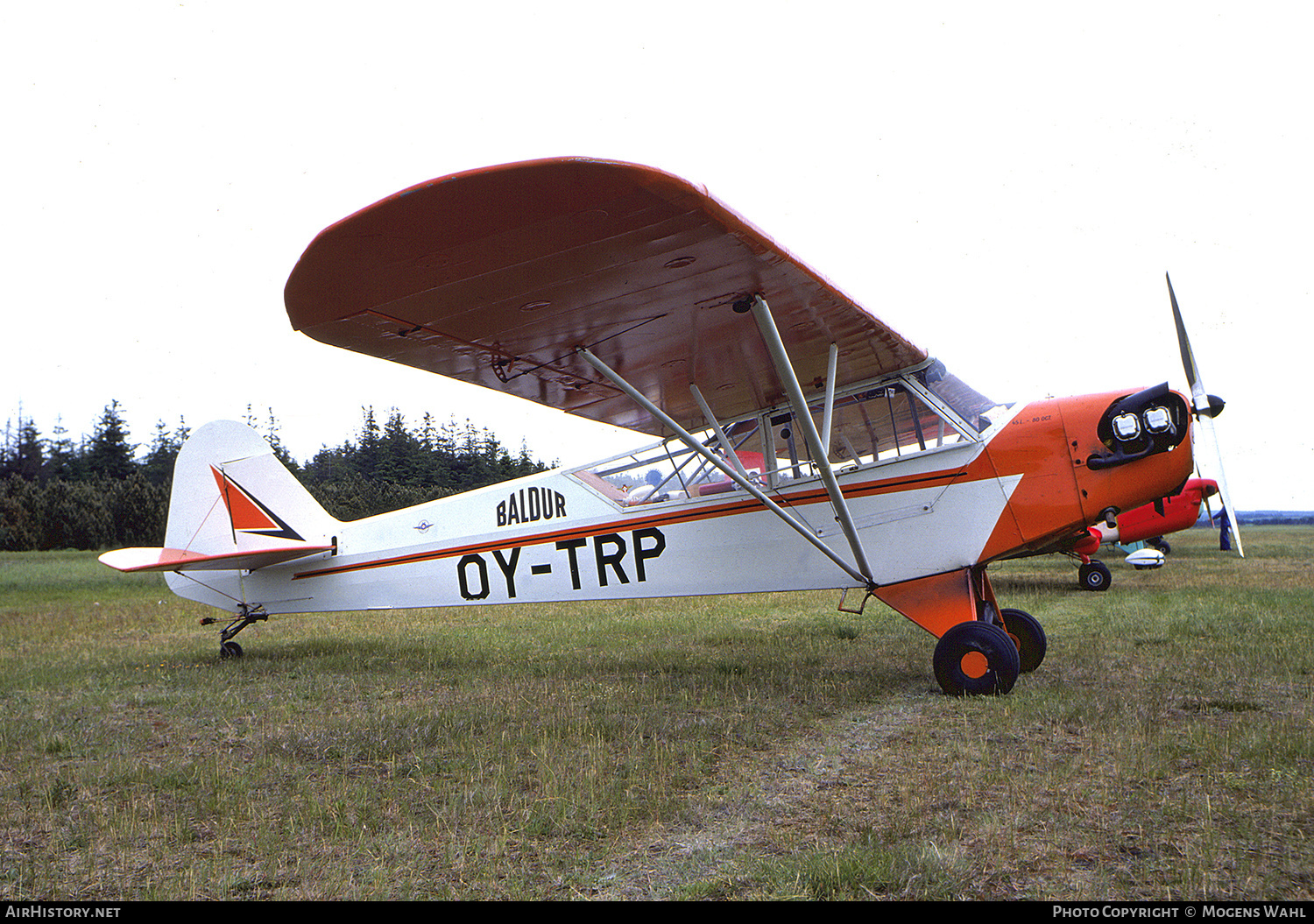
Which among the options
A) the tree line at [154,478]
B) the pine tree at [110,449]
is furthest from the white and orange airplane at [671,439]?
the pine tree at [110,449]

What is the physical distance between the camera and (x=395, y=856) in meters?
2.79

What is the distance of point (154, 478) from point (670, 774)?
208 ft

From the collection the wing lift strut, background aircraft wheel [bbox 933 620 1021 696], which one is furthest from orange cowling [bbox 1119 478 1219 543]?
the wing lift strut

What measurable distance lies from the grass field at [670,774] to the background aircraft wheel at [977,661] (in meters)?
0.13

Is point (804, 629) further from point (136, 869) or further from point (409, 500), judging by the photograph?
point (409, 500)

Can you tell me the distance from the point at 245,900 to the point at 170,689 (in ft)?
15.6

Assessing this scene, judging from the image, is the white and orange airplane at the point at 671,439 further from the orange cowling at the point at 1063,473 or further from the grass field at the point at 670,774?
the grass field at the point at 670,774

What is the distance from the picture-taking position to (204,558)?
7.72 m

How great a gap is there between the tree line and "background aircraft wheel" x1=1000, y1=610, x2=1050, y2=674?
29.5 meters

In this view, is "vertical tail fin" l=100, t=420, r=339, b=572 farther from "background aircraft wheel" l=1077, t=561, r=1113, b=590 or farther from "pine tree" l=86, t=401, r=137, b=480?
"pine tree" l=86, t=401, r=137, b=480

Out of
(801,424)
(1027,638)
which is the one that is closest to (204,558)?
(801,424)

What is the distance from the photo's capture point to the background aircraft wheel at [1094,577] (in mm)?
13707

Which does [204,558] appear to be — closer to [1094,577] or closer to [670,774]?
[670,774]

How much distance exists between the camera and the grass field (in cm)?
259
